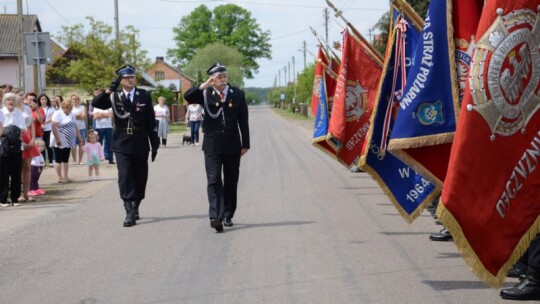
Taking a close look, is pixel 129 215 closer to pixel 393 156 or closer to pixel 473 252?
pixel 393 156

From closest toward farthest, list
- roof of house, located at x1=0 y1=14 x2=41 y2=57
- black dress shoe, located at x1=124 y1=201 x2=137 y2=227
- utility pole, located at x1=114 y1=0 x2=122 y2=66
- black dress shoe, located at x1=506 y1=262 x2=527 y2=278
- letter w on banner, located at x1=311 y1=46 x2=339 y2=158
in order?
1. black dress shoe, located at x1=506 y1=262 x2=527 y2=278
2. black dress shoe, located at x1=124 y1=201 x2=137 y2=227
3. letter w on banner, located at x1=311 y1=46 x2=339 y2=158
4. utility pole, located at x1=114 y1=0 x2=122 y2=66
5. roof of house, located at x1=0 y1=14 x2=41 y2=57

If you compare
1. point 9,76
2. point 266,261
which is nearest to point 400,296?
point 266,261

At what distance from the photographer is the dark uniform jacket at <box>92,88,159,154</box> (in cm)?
1093

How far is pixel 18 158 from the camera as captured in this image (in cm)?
1303

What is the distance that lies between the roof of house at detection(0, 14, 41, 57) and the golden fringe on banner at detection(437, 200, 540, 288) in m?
56.1

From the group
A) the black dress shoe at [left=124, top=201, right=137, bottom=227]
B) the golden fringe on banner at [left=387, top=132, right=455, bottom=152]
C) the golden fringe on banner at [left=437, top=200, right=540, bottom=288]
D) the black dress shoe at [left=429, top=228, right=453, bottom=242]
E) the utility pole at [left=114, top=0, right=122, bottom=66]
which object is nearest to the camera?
the golden fringe on banner at [left=437, top=200, right=540, bottom=288]

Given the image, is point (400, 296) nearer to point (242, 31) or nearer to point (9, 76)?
point (9, 76)

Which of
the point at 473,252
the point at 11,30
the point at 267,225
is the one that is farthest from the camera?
the point at 11,30

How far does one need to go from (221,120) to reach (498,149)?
16.1 ft

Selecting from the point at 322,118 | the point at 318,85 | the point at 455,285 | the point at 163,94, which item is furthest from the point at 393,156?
the point at 163,94

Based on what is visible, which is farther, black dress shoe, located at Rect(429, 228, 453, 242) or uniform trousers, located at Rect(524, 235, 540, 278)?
black dress shoe, located at Rect(429, 228, 453, 242)

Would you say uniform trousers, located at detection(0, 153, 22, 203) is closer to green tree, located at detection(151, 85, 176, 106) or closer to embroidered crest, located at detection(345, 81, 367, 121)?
embroidered crest, located at detection(345, 81, 367, 121)

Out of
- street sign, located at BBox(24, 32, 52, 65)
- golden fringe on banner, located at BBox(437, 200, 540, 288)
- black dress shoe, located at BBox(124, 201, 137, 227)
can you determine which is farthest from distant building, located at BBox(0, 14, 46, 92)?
golden fringe on banner, located at BBox(437, 200, 540, 288)

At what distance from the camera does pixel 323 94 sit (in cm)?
1552
